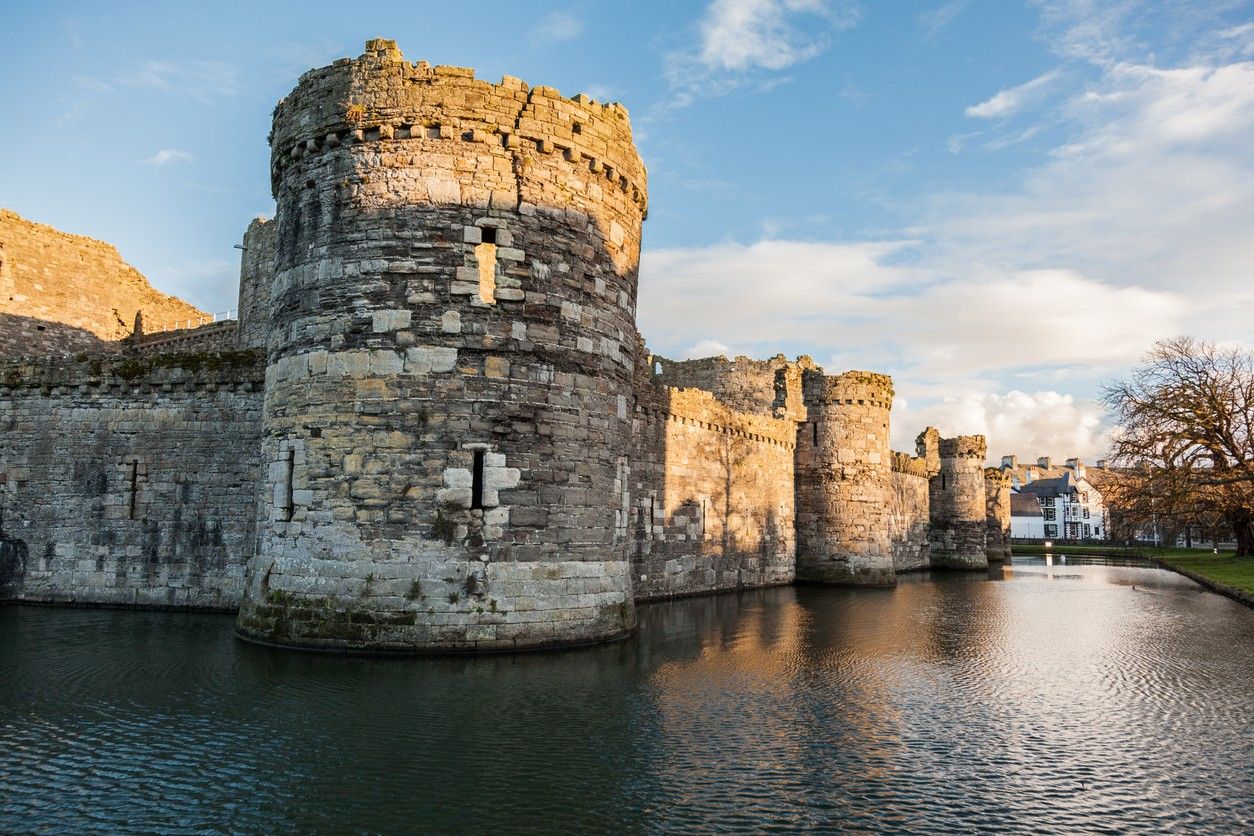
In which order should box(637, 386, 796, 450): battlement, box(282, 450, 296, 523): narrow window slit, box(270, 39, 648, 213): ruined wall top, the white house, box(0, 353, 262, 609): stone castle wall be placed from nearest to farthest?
box(282, 450, 296, 523): narrow window slit
box(270, 39, 648, 213): ruined wall top
box(0, 353, 262, 609): stone castle wall
box(637, 386, 796, 450): battlement
the white house

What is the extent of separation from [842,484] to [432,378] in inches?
749

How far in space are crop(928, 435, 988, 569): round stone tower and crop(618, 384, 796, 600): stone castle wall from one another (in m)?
16.6

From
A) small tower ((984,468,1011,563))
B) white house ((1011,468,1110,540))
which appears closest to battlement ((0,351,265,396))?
small tower ((984,468,1011,563))

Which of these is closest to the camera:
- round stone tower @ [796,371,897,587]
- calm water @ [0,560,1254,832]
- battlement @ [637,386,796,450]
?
calm water @ [0,560,1254,832]

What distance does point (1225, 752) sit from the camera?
7734mm

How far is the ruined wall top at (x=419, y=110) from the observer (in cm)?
1162

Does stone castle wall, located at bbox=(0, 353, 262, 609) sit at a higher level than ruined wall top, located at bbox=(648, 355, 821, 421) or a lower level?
lower

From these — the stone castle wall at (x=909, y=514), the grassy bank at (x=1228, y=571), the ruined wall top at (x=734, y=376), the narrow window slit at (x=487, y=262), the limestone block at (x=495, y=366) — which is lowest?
the grassy bank at (x=1228, y=571)

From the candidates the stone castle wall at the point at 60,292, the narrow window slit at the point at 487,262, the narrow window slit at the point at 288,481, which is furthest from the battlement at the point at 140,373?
the stone castle wall at the point at 60,292

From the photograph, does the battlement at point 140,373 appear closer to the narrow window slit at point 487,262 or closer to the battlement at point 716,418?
the narrow window slit at point 487,262

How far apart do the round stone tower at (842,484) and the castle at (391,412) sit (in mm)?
14962

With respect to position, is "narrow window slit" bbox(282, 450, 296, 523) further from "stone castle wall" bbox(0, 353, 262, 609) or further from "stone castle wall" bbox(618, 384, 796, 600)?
"stone castle wall" bbox(618, 384, 796, 600)

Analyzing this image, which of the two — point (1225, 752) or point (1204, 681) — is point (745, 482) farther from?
point (1225, 752)

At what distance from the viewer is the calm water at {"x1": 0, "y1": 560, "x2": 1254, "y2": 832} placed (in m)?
5.89
